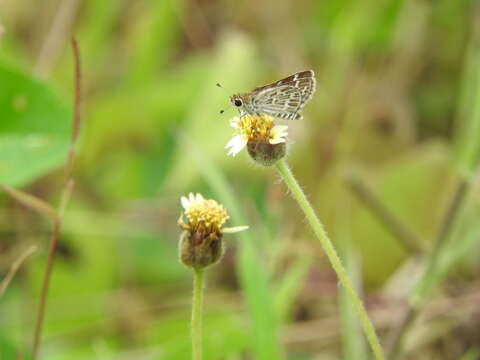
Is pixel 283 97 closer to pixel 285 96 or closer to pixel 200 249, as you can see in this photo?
pixel 285 96

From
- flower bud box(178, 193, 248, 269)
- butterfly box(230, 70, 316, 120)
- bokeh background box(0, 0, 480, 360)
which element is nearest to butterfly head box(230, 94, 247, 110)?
butterfly box(230, 70, 316, 120)

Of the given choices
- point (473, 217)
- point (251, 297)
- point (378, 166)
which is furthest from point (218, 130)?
point (251, 297)

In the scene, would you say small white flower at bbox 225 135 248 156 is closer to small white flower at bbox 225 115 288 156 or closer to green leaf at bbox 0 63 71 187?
small white flower at bbox 225 115 288 156

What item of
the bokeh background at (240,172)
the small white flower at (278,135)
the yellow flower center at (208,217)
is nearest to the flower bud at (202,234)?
the yellow flower center at (208,217)

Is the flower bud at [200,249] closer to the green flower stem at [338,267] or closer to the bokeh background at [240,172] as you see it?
the green flower stem at [338,267]

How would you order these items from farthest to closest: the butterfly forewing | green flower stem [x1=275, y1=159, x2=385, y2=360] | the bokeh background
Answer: the bokeh background, the butterfly forewing, green flower stem [x1=275, y1=159, x2=385, y2=360]

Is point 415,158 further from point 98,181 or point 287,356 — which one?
point 98,181

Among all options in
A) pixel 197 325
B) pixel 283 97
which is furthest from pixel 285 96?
pixel 197 325
